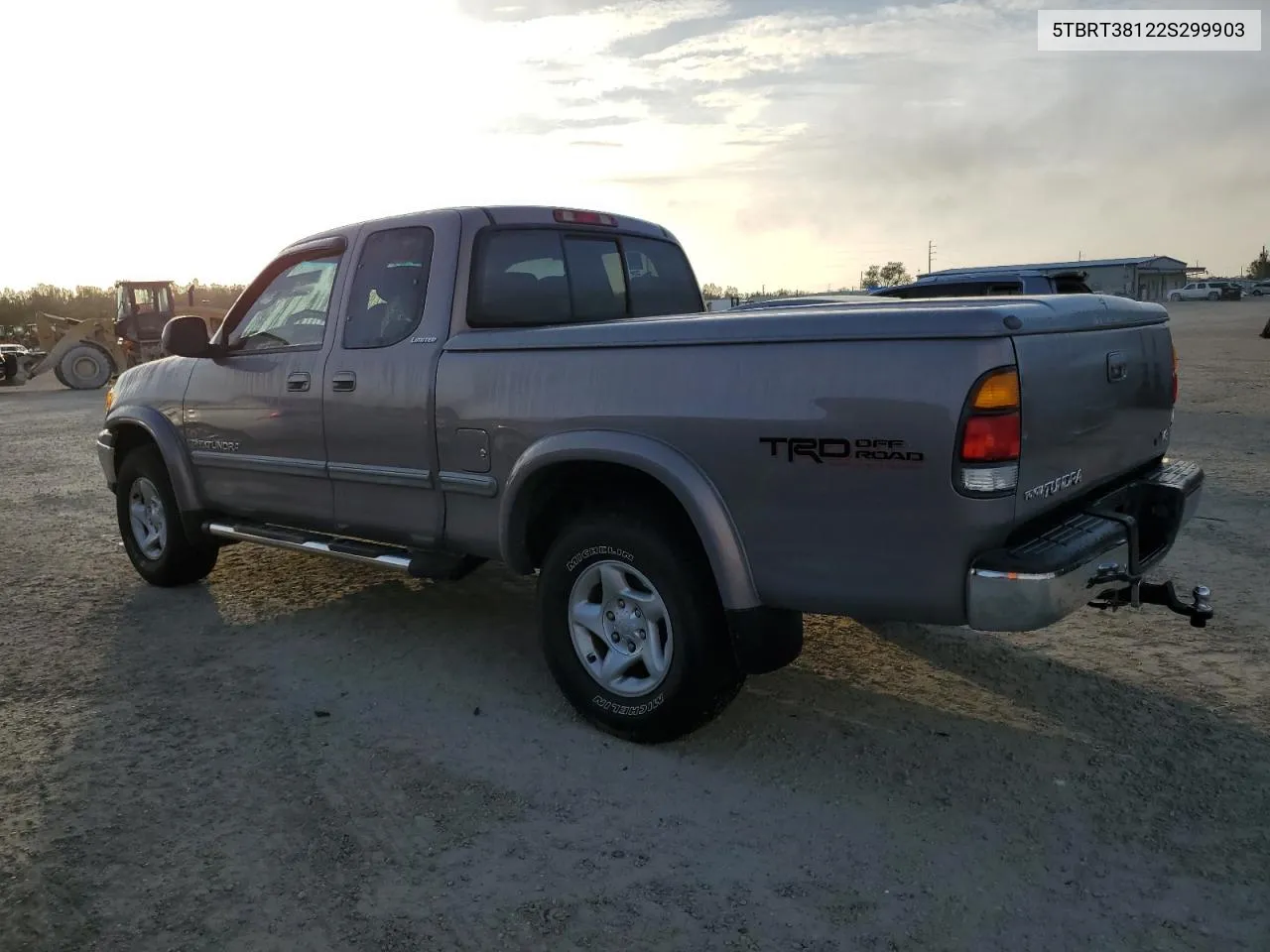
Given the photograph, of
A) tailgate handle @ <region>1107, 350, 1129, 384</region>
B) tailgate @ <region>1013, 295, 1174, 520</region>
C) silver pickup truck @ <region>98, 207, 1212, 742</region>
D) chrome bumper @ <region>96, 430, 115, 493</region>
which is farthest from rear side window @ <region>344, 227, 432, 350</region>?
tailgate handle @ <region>1107, 350, 1129, 384</region>

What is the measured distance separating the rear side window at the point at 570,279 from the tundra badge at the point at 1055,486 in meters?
2.33

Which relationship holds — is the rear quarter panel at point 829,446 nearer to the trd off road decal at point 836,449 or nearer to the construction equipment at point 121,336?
the trd off road decal at point 836,449

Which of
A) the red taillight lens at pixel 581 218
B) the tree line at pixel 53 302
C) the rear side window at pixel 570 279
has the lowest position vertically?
the rear side window at pixel 570 279

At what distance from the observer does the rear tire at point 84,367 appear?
25828mm

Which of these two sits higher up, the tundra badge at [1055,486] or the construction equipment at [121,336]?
the construction equipment at [121,336]

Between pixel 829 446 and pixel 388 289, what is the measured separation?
2.49m

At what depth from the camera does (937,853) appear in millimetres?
3023

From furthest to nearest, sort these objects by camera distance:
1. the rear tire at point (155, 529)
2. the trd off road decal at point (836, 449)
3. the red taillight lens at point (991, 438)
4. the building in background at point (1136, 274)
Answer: the building in background at point (1136, 274) < the rear tire at point (155, 529) < the trd off road decal at point (836, 449) < the red taillight lens at point (991, 438)

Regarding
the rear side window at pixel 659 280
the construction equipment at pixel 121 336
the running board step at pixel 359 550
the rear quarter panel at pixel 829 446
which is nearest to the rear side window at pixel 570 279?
the rear side window at pixel 659 280

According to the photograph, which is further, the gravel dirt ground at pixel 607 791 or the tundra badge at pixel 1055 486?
the tundra badge at pixel 1055 486

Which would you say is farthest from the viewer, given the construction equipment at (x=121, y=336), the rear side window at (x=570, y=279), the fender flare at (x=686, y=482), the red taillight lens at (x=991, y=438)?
the construction equipment at (x=121, y=336)

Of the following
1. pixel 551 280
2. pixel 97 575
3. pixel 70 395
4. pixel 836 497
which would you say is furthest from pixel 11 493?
pixel 70 395

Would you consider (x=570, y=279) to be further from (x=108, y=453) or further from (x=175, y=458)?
(x=108, y=453)

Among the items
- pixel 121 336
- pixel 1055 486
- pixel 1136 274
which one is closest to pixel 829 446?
pixel 1055 486
